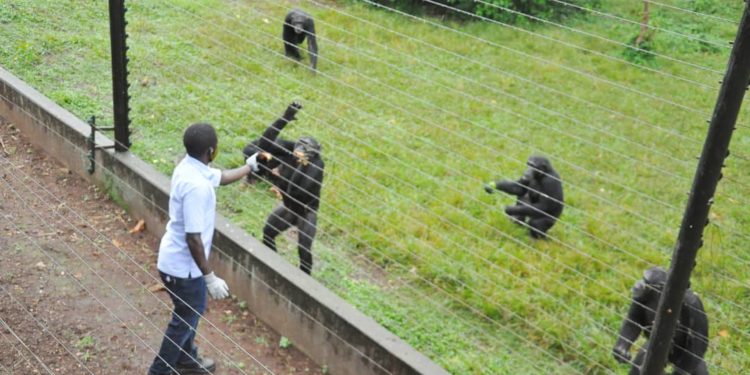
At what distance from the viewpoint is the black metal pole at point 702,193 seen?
120 inches

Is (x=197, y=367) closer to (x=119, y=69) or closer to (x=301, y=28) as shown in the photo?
(x=119, y=69)

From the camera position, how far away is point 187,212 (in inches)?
177

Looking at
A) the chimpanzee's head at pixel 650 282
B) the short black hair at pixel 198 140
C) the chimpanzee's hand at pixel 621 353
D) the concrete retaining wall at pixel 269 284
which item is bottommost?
the concrete retaining wall at pixel 269 284

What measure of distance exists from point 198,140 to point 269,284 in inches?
56.3

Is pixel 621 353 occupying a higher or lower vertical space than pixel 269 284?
higher

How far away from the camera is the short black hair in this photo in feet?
14.8

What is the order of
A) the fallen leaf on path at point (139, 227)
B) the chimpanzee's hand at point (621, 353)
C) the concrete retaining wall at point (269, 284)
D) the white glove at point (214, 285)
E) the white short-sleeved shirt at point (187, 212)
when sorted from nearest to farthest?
the white short-sleeved shirt at point (187, 212)
the white glove at point (214, 285)
the chimpanzee's hand at point (621, 353)
the concrete retaining wall at point (269, 284)
the fallen leaf on path at point (139, 227)

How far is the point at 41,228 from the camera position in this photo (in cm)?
652

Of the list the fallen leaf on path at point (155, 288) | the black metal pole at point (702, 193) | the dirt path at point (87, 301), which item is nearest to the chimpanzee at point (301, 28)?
the dirt path at point (87, 301)

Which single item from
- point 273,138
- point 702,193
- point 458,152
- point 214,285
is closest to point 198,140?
point 214,285

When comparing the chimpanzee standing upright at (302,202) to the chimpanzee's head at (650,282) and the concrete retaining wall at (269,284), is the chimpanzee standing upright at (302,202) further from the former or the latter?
the chimpanzee's head at (650,282)

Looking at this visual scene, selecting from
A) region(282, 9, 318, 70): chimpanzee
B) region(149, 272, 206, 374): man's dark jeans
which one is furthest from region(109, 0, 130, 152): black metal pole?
region(282, 9, 318, 70): chimpanzee

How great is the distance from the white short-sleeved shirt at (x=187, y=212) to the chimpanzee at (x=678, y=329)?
2.36 meters

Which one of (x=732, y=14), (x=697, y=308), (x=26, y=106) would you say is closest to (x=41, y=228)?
(x=26, y=106)
